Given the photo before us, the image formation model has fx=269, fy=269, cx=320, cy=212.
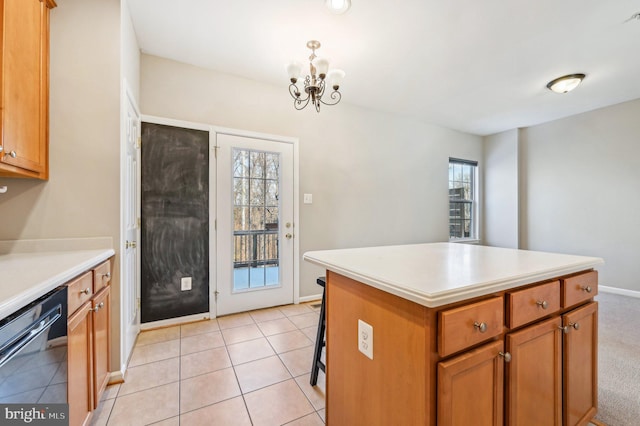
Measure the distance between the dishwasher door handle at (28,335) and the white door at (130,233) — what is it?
2.94ft

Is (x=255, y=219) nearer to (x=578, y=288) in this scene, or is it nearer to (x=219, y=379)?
(x=219, y=379)

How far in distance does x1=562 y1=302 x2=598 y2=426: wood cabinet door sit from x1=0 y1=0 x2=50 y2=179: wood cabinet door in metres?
2.76

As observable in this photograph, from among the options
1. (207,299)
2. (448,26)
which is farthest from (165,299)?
(448,26)

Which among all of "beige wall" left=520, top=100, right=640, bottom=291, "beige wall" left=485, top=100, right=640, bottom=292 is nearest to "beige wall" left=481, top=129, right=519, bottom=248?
"beige wall" left=485, top=100, right=640, bottom=292

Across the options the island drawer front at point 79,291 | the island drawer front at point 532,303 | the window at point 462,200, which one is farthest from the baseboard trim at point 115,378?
the window at point 462,200

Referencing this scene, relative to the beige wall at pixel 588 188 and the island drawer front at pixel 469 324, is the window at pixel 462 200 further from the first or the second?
the island drawer front at pixel 469 324

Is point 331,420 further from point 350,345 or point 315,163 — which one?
point 315,163

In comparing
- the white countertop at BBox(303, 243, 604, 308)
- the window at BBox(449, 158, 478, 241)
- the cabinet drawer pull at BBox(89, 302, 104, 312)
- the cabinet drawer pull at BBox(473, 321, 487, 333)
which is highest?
the window at BBox(449, 158, 478, 241)

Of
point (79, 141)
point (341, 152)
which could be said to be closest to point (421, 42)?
point (341, 152)

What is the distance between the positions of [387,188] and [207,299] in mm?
2831

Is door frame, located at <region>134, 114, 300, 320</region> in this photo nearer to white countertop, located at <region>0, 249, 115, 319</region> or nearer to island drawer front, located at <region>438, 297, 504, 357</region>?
white countertop, located at <region>0, 249, 115, 319</region>

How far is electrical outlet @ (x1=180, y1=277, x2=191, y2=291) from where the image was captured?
2686 millimetres

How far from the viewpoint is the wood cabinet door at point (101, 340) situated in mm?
1427

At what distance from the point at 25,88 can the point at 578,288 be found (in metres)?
2.97
